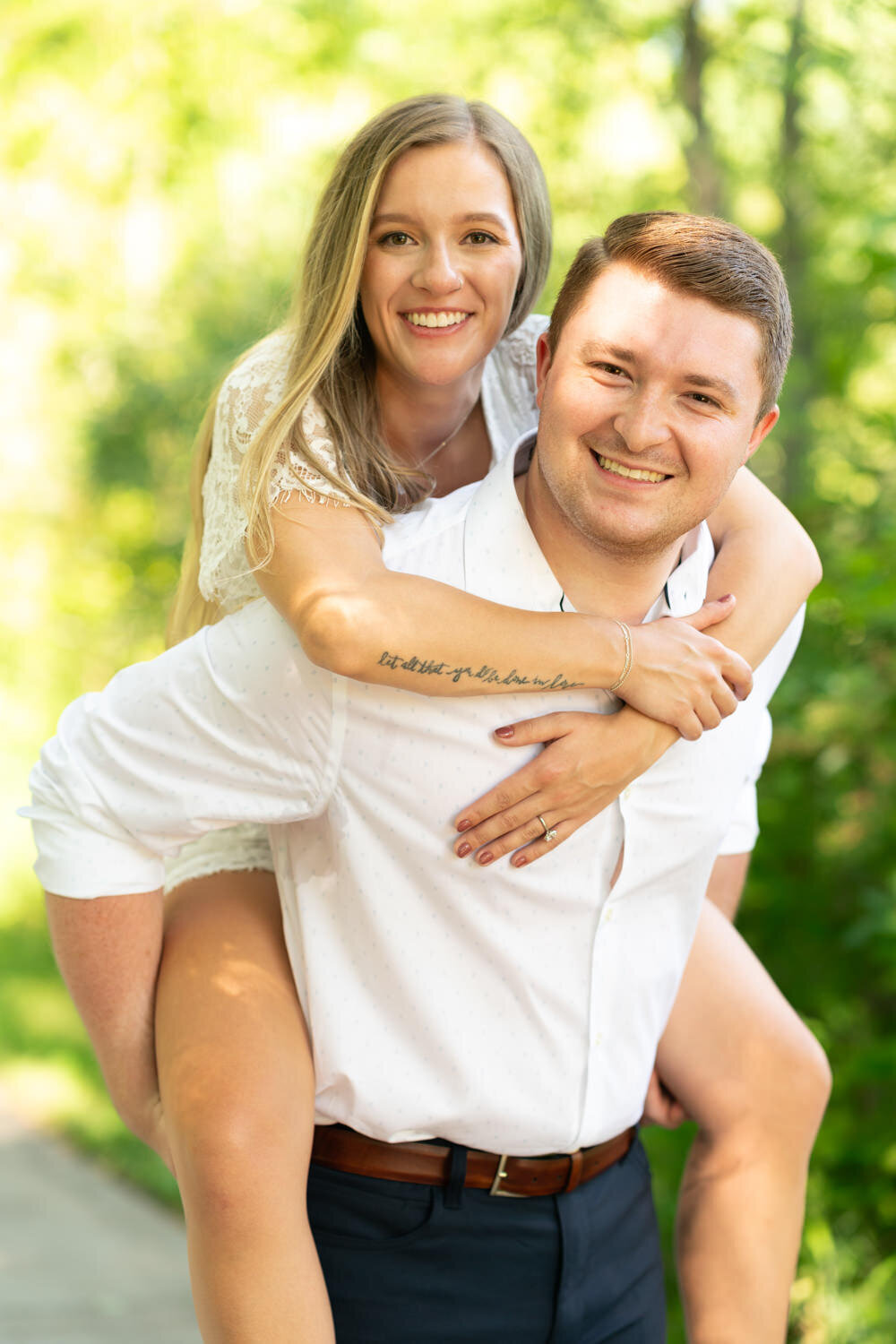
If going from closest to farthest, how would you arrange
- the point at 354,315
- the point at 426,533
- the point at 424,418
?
the point at 426,533, the point at 354,315, the point at 424,418

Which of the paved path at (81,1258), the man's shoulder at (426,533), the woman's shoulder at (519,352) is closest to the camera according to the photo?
the man's shoulder at (426,533)

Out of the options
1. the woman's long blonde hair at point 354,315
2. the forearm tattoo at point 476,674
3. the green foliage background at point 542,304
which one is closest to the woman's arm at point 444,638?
the forearm tattoo at point 476,674

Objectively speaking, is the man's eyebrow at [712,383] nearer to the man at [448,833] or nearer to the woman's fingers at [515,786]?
the man at [448,833]

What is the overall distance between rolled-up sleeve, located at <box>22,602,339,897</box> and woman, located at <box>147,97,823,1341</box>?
0.09 m

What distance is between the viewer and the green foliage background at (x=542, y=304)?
3764 millimetres

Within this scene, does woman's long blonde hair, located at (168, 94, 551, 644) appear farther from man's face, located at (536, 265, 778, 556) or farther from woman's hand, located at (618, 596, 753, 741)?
woman's hand, located at (618, 596, 753, 741)

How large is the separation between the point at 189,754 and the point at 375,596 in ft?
1.09

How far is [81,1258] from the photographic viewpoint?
15.3 ft

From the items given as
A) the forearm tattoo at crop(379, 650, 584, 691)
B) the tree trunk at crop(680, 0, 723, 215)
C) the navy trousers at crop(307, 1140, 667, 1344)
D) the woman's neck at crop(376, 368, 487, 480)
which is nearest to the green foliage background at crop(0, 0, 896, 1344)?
the tree trunk at crop(680, 0, 723, 215)

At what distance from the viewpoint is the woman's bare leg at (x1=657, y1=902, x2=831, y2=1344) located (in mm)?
2281

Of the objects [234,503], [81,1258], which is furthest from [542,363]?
[81,1258]

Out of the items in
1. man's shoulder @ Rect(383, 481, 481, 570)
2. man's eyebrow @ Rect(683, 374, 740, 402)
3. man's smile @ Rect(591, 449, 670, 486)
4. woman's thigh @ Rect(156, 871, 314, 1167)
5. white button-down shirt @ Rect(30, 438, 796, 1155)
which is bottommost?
woman's thigh @ Rect(156, 871, 314, 1167)

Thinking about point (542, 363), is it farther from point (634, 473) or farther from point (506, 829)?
point (506, 829)

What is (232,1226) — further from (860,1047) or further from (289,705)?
(860,1047)
